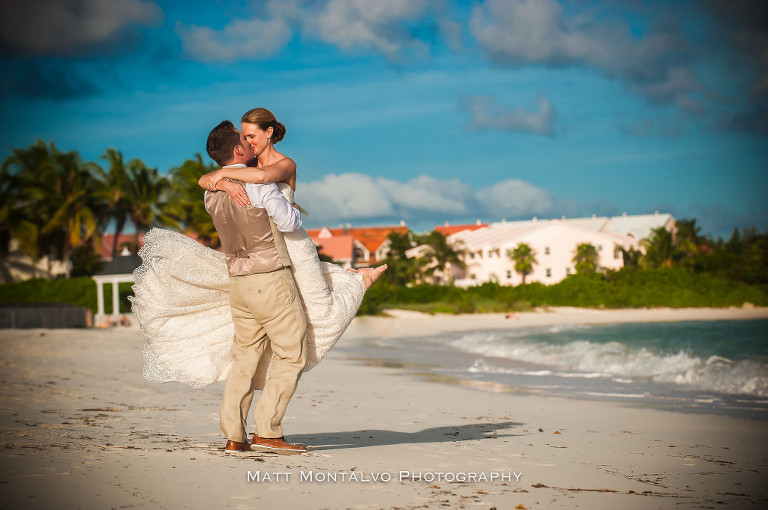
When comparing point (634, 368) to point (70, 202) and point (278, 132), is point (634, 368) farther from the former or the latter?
point (70, 202)

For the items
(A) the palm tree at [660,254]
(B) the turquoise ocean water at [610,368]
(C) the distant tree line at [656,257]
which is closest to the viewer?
(B) the turquoise ocean water at [610,368]

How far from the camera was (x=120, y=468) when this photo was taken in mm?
3904

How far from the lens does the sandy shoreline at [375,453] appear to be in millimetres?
3559

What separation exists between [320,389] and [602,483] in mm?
6051

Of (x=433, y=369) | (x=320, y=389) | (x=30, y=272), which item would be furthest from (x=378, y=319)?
(x=320, y=389)

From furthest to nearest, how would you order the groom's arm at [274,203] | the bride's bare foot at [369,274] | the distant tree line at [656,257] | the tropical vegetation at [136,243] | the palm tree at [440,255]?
the palm tree at [440,255], the distant tree line at [656,257], the tropical vegetation at [136,243], the bride's bare foot at [369,274], the groom's arm at [274,203]

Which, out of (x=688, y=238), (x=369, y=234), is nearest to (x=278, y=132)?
(x=688, y=238)

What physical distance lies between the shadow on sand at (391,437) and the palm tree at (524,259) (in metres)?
58.3

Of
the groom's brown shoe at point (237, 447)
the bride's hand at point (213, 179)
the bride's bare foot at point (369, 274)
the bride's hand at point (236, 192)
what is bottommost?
the groom's brown shoe at point (237, 447)

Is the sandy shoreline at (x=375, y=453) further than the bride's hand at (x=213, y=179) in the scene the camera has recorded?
No

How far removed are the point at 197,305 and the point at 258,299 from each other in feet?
1.60

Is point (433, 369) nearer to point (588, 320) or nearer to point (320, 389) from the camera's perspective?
point (320, 389)

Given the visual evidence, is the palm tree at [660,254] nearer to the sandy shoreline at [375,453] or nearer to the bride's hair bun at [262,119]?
the sandy shoreline at [375,453]

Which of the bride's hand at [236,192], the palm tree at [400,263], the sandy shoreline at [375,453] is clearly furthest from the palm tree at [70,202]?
the bride's hand at [236,192]
